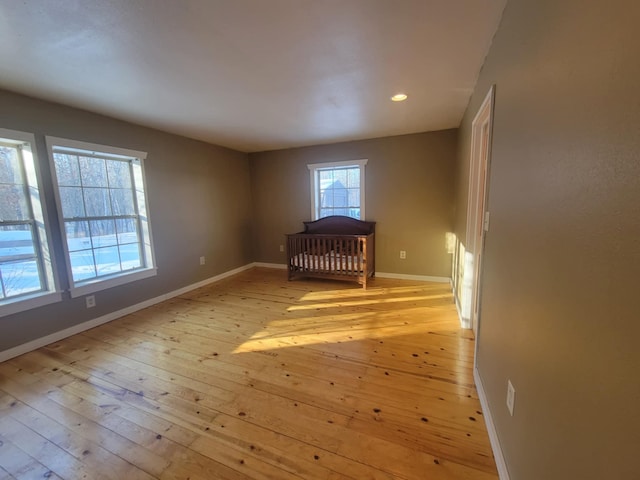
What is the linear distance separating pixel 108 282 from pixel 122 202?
3.19ft

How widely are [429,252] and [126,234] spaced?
4206 mm

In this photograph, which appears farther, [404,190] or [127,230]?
[404,190]

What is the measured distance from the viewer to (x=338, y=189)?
4820mm

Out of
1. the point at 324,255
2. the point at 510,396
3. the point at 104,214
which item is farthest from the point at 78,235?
the point at 510,396

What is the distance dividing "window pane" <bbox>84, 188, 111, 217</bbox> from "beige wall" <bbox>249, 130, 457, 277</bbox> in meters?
2.74

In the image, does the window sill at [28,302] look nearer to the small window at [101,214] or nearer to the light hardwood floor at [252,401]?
the small window at [101,214]

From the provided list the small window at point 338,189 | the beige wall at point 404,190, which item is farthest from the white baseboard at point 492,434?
the small window at point 338,189

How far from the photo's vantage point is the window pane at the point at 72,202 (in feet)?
9.20

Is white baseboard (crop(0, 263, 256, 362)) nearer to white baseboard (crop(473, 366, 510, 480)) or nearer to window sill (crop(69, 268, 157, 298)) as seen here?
window sill (crop(69, 268, 157, 298))

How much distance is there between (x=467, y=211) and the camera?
9.12 feet

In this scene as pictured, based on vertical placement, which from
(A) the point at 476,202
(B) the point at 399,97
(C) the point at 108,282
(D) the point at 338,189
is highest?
(B) the point at 399,97

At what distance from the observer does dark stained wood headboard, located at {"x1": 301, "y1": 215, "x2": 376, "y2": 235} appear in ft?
14.9

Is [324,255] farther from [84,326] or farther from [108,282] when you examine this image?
[84,326]

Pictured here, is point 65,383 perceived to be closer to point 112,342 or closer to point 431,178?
point 112,342
